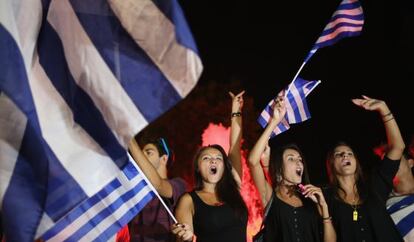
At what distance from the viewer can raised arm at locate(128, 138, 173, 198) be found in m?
4.28

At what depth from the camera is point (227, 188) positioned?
15.9 ft

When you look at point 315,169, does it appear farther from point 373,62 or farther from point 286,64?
point 286,64

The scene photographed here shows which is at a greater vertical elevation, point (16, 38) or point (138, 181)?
point (16, 38)

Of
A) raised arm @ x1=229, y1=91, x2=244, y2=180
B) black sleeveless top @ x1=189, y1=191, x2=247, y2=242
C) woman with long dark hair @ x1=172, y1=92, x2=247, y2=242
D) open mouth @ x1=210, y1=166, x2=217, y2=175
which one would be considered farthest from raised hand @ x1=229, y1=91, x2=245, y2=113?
black sleeveless top @ x1=189, y1=191, x2=247, y2=242

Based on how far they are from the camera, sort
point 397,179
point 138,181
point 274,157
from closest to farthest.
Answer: point 138,181, point 274,157, point 397,179

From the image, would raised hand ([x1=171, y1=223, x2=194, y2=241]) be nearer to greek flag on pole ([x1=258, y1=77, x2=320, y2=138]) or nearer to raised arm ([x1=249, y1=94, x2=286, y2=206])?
raised arm ([x1=249, y1=94, x2=286, y2=206])

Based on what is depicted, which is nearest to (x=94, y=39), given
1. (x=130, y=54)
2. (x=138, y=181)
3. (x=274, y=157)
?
(x=130, y=54)

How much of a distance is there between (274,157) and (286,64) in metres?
17.1

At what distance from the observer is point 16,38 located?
108 inches

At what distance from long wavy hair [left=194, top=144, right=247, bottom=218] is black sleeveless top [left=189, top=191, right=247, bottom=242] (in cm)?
11

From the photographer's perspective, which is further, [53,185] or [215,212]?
[215,212]

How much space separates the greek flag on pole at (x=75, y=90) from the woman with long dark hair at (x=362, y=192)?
2.80 m

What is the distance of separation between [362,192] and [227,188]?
135 cm

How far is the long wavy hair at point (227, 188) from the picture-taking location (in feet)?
15.4
